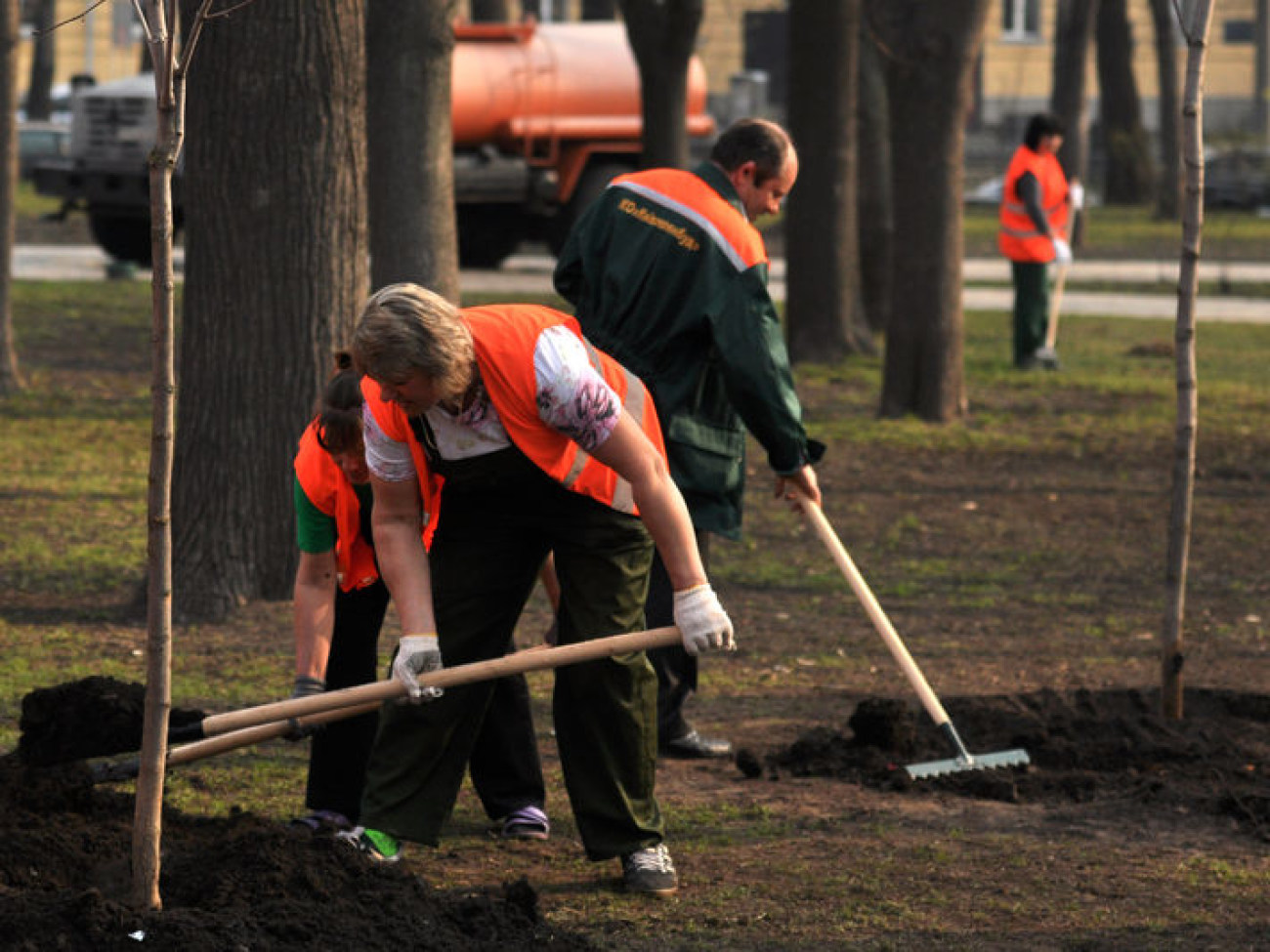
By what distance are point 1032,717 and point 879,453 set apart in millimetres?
5364

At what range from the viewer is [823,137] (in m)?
13.6

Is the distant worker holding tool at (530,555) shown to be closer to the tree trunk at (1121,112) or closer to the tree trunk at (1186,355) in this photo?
the tree trunk at (1186,355)

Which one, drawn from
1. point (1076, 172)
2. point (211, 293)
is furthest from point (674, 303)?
point (1076, 172)

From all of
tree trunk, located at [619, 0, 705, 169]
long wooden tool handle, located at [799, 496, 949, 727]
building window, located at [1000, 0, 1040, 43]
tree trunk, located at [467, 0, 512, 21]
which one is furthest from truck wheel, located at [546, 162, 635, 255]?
building window, located at [1000, 0, 1040, 43]

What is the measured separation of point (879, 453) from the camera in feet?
37.2

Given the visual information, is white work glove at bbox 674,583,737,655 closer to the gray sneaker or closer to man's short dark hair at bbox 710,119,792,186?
the gray sneaker

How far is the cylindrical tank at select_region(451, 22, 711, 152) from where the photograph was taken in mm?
20844

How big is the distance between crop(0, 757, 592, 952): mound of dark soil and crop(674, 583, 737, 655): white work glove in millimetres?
625

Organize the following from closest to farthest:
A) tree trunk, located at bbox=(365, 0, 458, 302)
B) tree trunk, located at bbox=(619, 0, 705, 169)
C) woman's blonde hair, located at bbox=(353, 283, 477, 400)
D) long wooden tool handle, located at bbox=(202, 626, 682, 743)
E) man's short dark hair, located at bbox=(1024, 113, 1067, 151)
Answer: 1. woman's blonde hair, located at bbox=(353, 283, 477, 400)
2. long wooden tool handle, located at bbox=(202, 626, 682, 743)
3. tree trunk, located at bbox=(365, 0, 458, 302)
4. tree trunk, located at bbox=(619, 0, 705, 169)
5. man's short dark hair, located at bbox=(1024, 113, 1067, 151)

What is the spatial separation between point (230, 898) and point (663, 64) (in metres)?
10.8

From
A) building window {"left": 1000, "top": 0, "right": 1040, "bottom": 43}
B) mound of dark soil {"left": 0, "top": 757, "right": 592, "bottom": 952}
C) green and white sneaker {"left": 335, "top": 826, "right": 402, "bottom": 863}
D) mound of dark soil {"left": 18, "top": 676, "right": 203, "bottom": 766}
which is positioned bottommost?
green and white sneaker {"left": 335, "top": 826, "right": 402, "bottom": 863}

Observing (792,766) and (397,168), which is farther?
(397,168)

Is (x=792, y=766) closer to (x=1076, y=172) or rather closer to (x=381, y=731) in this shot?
(x=381, y=731)

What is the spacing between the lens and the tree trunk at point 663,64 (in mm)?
13938
